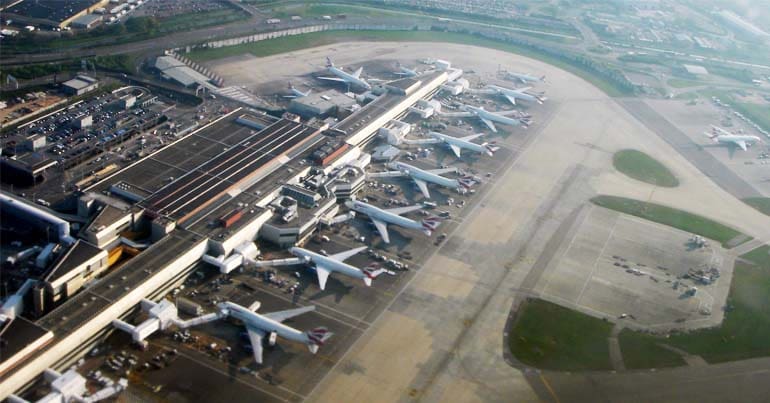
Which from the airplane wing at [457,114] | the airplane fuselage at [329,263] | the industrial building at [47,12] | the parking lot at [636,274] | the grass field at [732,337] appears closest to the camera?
the grass field at [732,337]

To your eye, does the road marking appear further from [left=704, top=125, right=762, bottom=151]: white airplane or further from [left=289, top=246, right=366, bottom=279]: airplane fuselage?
[left=704, top=125, right=762, bottom=151]: white airplane

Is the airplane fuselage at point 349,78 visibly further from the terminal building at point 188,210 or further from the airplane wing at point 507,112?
the airplane wing at point 507,112

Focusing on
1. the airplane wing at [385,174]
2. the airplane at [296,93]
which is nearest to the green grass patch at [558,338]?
the airplane wing at [385,174]

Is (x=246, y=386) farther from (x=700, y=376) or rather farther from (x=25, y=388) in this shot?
(x=700, y=376)

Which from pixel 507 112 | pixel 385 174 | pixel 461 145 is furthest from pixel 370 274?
pixel 507 112

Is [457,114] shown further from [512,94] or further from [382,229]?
[382,229]

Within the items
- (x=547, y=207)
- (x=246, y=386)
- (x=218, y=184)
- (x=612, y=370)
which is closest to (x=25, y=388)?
(x=246, y=386)

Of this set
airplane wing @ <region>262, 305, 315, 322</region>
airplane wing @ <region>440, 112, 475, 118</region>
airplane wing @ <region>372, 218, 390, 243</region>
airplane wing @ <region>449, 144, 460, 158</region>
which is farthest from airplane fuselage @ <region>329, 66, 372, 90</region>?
airplane wing @ <region>262, 305, 315, 322</region>
